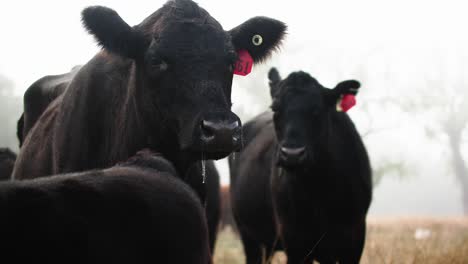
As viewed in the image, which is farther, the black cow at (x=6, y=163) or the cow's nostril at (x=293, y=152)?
the black cow at (x=6, y=163)

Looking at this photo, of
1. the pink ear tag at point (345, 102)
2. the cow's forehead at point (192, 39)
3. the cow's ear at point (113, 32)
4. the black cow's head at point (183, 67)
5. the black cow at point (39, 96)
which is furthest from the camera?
the pink ear tag at point (345, 102)

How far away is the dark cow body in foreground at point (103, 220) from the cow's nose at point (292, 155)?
3294 mm

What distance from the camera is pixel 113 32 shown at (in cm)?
422

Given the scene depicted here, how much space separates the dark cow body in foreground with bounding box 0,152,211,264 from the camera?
183 cm

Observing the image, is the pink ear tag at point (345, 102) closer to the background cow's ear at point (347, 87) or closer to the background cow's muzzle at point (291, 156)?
the background cow's ear at point (347, 87)

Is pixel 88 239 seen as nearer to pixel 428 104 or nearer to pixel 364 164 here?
pixel 364 164

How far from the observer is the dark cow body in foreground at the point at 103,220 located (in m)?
1.83

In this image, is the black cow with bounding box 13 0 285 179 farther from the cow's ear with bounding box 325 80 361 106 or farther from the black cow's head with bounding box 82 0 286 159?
the cow's ear with bounding box 325 80 361 106

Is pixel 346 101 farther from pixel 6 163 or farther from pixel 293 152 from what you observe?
pixel 6 163

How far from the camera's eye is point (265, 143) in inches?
317

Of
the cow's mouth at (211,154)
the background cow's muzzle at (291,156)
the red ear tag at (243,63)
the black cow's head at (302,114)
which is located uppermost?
the red ear tag at (243,63)

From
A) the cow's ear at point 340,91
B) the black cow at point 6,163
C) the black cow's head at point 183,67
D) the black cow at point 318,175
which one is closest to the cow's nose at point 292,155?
the black cow at point 318,175

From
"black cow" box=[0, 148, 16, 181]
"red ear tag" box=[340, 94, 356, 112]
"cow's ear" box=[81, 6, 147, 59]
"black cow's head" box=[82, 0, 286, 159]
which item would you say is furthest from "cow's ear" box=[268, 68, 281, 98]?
"black cow" box=[0, 148, 16, 181]

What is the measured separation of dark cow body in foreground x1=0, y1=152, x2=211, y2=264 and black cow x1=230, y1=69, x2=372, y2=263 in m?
3.42
